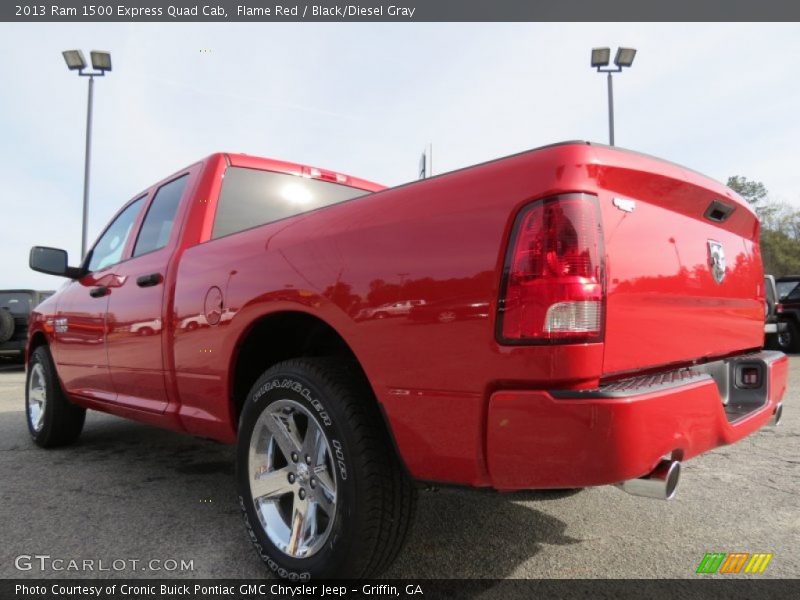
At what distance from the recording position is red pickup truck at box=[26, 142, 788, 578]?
1.51 meters

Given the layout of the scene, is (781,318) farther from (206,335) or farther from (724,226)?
(206,335)

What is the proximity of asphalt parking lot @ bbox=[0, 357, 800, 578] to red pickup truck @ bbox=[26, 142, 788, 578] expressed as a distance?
0.42 meters

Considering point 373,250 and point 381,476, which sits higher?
point 373,250

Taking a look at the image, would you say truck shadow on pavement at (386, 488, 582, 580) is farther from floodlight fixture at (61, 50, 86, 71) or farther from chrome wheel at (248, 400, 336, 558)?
floodlight fixture at (61, 50, 86, 71)

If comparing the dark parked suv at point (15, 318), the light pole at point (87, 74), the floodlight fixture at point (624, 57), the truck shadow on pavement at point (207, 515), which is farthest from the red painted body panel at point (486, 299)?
the light pole at point (87, 74)

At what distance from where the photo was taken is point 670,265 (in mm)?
1864

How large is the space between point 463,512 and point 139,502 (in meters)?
1.75

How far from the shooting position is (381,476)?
1830mm

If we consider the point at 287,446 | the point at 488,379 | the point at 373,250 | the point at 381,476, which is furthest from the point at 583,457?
the point at 287,446

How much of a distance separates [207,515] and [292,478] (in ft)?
3.21

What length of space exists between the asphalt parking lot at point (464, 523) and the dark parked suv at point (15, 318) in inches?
331

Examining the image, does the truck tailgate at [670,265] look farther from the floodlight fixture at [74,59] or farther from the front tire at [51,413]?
the floodlight fixture at [74,59]

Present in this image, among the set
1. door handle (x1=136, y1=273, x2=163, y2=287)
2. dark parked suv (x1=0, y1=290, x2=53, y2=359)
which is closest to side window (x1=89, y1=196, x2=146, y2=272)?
door handle (x1=136, y1=273, x2=163, y2=287)

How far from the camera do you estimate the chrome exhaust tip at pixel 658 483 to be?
157 centimetres
